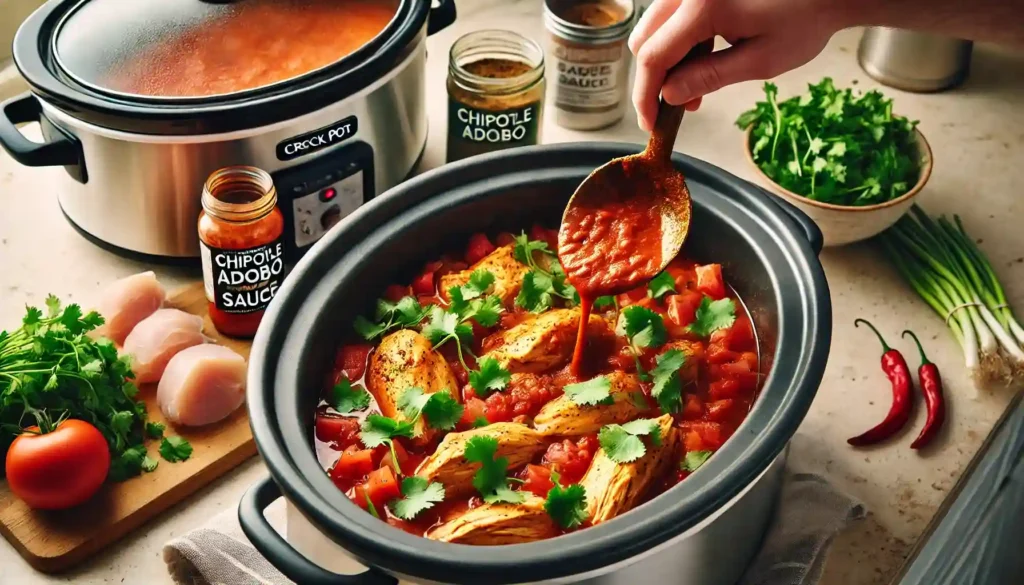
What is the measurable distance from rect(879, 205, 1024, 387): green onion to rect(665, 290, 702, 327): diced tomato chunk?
63cm

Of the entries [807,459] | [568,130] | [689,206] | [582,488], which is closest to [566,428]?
[582,488]

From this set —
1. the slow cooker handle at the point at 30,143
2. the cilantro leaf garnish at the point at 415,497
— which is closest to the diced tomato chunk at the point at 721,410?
the cilantro leaf garnish at the point at 415,497

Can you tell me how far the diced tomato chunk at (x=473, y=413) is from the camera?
72.1 inches

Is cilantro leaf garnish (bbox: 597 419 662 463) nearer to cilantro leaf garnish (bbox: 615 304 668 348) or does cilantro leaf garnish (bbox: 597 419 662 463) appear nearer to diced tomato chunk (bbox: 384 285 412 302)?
cilantro leaf garnish (bbox: 615 304 668 348)

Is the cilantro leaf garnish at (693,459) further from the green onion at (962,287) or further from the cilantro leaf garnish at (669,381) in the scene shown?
the green onion at (962,287)

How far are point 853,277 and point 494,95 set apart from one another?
886 millimetres

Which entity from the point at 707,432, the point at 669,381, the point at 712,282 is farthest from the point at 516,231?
the point at 707,432

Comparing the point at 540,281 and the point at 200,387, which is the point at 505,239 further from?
the point at 200,387

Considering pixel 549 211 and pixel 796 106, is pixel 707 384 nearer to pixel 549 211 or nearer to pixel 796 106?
pixel 549 211

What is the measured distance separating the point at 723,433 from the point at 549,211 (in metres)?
0.58

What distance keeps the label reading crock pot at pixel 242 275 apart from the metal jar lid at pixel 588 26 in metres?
0.89

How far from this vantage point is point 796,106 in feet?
8.46

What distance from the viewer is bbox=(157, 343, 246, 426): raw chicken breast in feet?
6.75

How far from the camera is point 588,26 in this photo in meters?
2.67
